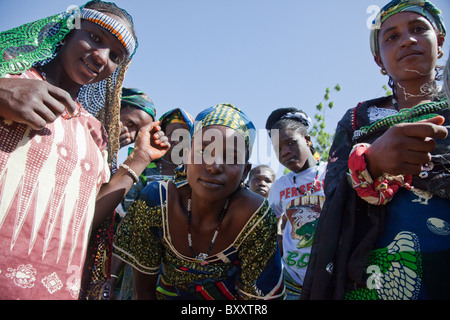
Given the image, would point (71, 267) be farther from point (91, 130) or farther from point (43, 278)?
point (91, 130)

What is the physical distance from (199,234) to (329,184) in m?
1.00

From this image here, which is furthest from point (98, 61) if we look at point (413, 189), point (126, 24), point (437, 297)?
point (437, 297)

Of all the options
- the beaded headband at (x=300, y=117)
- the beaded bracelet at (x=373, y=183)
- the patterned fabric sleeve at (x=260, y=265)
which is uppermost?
the beaded headband at (x=300, y=117)

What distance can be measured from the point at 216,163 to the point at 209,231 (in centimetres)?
50

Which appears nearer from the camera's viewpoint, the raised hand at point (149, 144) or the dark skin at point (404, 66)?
the dark skin at point (404, 66)

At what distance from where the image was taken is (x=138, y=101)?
3.85m

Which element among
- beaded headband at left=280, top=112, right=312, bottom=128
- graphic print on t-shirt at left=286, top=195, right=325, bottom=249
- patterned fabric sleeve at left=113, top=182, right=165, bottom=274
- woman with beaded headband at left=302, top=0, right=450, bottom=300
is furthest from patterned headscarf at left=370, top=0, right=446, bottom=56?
beaded headband at left=280, top=112, right=312, bottom=128

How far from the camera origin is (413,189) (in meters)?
1.48

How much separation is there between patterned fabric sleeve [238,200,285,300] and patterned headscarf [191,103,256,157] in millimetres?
605

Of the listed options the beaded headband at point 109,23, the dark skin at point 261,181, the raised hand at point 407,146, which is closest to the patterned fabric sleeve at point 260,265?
the raised hand at point 407,146

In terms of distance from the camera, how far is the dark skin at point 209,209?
214cm

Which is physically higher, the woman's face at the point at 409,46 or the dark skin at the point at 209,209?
the woman's face at the point at 409,46

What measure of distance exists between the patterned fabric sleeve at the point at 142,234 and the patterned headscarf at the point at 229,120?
61 cm

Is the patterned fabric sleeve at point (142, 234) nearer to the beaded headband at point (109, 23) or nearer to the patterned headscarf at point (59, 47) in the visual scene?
the patterned headscarf at point (59, 47)
